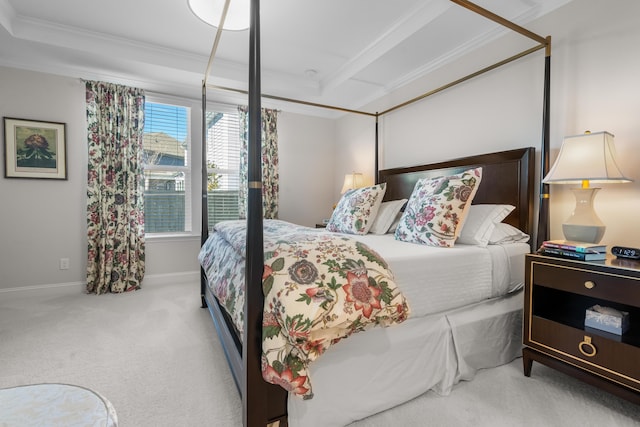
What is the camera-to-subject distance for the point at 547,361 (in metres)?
1.64

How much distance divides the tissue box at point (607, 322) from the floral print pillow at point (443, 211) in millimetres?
734

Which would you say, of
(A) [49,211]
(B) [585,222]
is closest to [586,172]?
(B) [585,222]

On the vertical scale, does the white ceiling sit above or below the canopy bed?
above

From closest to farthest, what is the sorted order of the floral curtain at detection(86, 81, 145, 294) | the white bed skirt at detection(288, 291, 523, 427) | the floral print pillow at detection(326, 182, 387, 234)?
the white bed skirt at detection(288, 291, 523, 427), the floral print pillow at detection(326, 182, 387, 234), the floral curtain at detection(86, 81, 145, 294)

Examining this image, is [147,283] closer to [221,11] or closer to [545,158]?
[221,11]

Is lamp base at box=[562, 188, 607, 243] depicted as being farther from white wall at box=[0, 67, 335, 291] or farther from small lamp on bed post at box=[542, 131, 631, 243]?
white wall at box=[0, 67, 335, 291]

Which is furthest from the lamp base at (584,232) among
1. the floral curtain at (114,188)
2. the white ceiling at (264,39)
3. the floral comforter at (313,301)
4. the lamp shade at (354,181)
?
the floral curtain at (114,188)

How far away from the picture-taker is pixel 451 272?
5.48 feet

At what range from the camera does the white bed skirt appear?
1.31 m

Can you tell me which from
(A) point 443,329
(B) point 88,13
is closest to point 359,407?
(A) point 443,329

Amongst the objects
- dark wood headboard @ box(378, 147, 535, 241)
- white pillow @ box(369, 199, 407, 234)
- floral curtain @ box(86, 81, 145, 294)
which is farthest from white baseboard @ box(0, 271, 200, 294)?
dark wood headboard @ box(378, 147, 535, 241)

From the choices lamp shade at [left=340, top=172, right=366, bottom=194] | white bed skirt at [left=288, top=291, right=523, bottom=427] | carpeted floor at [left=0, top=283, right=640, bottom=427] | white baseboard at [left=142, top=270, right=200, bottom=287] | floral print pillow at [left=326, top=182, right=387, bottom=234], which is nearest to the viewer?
white bed skirt at [left=288, top=291, right=523, bottom=427]

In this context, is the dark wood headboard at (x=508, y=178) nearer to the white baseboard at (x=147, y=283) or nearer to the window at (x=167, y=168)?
the window at (x=167, y=168)

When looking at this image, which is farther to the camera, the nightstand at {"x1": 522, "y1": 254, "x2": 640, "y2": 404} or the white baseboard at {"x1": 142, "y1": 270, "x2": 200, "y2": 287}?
the white baseboard at {"x1": 142, "y1": 270, "x2": 200, "y2": 287}
